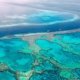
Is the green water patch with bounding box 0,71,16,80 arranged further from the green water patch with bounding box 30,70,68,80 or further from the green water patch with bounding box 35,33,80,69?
the green water patch with bounding box 35,33,80,69

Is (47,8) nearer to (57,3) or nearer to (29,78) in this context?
(57,3)

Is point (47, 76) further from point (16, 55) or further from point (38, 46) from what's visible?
point (38, 46)

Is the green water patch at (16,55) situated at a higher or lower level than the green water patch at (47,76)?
higher

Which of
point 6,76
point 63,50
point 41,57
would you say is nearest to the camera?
point 6,76

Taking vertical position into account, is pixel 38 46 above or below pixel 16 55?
above

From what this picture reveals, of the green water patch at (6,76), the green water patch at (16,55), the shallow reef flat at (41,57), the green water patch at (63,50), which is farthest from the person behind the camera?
the green water patch at (63,50)

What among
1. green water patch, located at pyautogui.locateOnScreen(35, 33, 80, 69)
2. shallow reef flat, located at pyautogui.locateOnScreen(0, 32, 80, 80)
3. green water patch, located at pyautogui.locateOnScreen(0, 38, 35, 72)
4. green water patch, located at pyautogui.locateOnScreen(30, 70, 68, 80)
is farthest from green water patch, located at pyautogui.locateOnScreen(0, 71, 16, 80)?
green water patch, located at pyautogui.locateOnScreen(35, 33, 80, 69)

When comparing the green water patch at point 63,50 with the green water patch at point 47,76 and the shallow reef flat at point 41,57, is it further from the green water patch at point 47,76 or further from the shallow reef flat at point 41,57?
the green water patch at point 47,76

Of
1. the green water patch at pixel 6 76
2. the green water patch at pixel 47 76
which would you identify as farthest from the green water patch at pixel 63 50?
the green water patch at pixel 6 76

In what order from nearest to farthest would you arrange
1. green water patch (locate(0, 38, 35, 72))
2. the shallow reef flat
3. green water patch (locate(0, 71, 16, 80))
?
green water patch (locate(0, 71, 16, 80)) < the shallow reef flat < green water patch (locate(0, 38, 35, 72))

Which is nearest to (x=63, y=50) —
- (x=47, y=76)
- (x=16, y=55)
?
(x=47, y=76)
